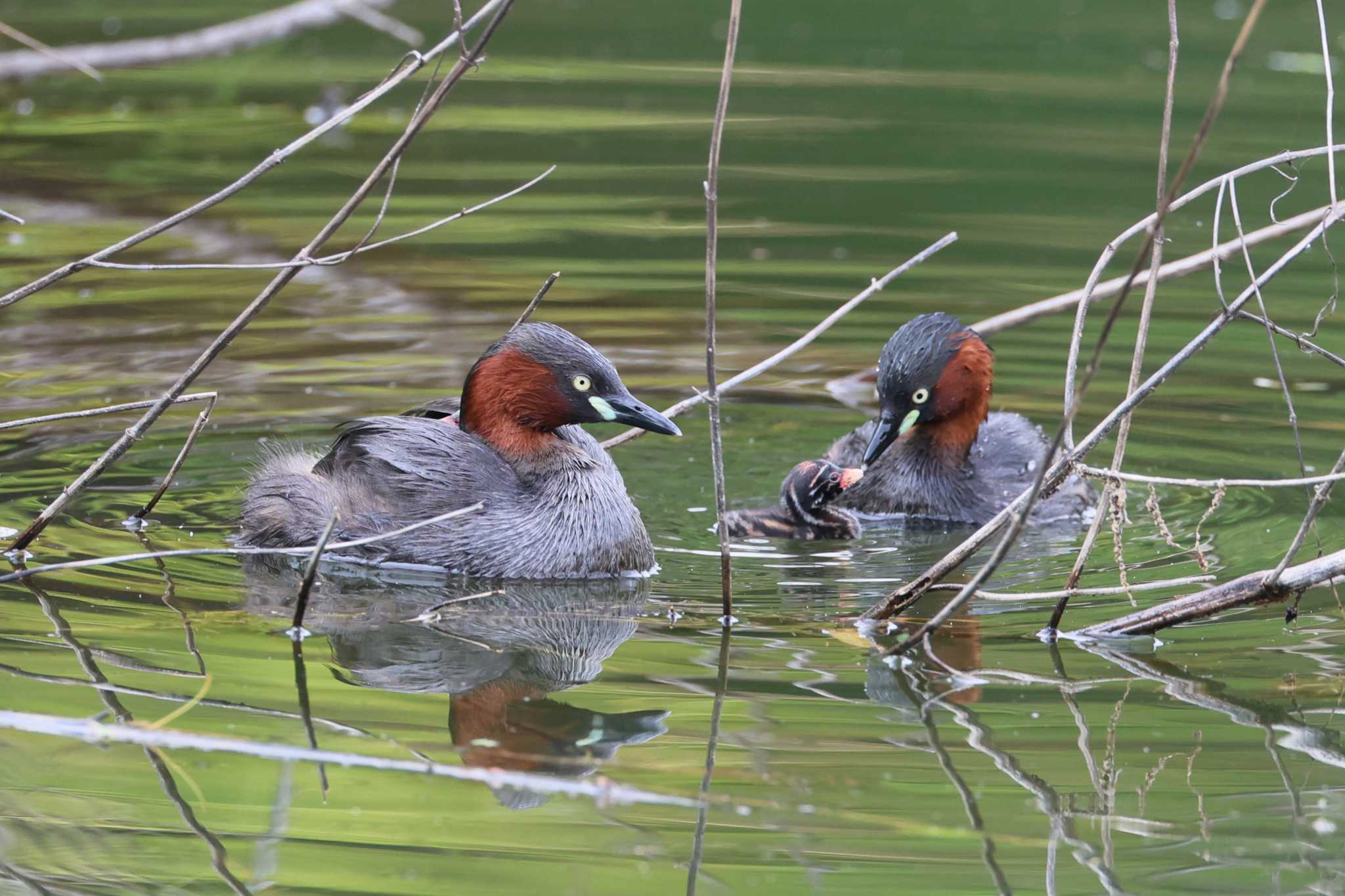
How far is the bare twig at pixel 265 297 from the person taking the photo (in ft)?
15.2

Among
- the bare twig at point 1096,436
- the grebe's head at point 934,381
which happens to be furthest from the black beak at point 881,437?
the bare twig at point 1096,436

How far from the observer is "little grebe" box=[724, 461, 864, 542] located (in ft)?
21.4

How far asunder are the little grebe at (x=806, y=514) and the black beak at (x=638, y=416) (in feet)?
2.47

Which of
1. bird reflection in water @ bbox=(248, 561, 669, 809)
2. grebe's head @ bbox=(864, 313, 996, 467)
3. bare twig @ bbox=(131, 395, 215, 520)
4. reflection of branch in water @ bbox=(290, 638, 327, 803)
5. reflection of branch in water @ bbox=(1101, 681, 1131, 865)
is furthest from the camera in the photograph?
grebe's head @ bbox=(864, 313, 996, 467)

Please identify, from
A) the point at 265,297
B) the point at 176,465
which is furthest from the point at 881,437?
the point at 265,297

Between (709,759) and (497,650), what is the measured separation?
103cm

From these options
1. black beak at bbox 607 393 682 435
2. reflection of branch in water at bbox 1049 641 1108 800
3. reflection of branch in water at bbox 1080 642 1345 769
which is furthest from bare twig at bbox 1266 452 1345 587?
black beak at bbox 607 393 682 435

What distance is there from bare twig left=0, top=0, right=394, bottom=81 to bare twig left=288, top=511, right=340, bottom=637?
22.2 ft

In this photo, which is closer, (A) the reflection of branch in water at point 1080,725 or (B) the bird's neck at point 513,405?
(A) the reflection of branch in water at point 1080,725

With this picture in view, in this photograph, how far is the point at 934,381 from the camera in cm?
691

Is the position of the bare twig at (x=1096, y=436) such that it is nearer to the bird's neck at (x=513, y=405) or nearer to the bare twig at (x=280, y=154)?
the bird's neck at (x=513, y=405)

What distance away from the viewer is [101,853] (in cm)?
373

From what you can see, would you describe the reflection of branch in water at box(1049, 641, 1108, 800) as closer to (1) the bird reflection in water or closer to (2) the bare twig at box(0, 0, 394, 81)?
(1) the bird reflection in water

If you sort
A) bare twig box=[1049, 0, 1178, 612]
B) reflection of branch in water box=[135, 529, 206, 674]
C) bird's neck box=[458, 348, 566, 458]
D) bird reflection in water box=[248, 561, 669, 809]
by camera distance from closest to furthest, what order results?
bird reflection in water box=[248, 561, 669, 809] < bare twig box=[1049, 0, 1178, 612] < reflection of branch in water box=[135, 529, 206, 674] < bird's neck box=[458, 348, 566, 458]
